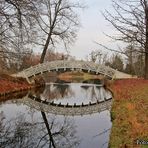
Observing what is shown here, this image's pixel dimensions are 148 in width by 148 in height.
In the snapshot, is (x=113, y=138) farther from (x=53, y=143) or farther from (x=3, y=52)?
(x=3, y=52)

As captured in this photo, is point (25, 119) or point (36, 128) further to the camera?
point (25, 119)

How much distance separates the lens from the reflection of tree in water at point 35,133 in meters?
10.9

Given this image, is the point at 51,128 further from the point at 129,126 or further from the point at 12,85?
the point at 12,85

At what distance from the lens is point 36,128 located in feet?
43.4

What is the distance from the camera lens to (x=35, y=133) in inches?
486

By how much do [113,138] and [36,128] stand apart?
4.27m

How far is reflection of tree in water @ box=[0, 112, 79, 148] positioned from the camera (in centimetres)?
1093

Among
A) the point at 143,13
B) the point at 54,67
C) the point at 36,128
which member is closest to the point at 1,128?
the point at 36,128

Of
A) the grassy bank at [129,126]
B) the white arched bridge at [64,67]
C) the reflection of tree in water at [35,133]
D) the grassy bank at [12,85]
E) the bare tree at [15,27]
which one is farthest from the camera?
the white arched bridge at [64,67]

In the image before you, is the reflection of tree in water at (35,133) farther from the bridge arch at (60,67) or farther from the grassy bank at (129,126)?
the bridge arch at (60,67)

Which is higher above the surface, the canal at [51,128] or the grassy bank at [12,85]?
the grassy bank at [12,85]

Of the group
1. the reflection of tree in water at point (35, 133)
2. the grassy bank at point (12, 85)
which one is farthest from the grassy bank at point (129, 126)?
the grassy bank at point (12, 85)

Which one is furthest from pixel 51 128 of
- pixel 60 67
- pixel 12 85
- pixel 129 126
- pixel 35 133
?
pixel 60 67

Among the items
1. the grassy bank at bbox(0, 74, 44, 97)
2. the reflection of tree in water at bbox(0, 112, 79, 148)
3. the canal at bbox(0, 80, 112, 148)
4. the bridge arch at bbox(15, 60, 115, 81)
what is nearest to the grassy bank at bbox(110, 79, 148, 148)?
the canal at bbox(0, 80, 112, 148)
